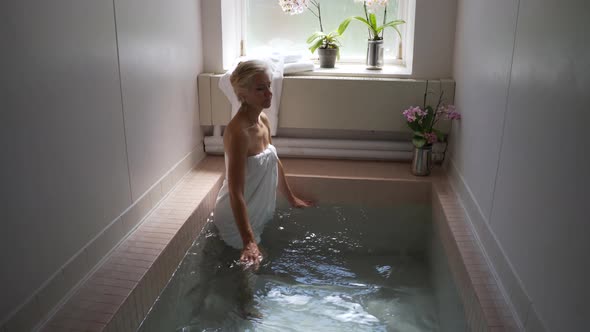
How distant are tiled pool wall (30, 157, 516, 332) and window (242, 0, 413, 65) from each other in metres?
1.01

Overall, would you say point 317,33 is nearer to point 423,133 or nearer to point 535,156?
point 423,133

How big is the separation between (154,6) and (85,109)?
3.02ft

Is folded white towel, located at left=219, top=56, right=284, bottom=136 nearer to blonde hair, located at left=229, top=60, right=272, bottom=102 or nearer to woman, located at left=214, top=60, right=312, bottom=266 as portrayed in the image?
woman, located at left=214, top=60, right=312, bottom=266

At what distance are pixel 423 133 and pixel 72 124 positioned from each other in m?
2.18

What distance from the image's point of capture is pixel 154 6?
2.59 metres

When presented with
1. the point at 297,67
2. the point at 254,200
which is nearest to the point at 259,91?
the point at 254,200

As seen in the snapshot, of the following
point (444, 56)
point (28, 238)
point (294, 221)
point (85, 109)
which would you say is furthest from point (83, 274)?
point (444, 56)

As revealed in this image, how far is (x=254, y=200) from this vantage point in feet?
7.85

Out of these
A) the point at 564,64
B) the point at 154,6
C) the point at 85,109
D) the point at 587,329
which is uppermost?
the point at 154,6

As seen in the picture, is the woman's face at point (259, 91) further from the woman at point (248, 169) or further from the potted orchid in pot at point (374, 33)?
the potted orchid in pot at point (374, 33)

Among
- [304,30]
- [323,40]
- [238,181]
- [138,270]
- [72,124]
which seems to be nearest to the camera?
[72,124]

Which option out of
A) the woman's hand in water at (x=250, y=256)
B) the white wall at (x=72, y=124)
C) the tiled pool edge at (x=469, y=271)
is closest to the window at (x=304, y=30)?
the white wall at (x=72, y=124)

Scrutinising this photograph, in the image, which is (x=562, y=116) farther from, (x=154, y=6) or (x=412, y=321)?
(x=154, y=6)

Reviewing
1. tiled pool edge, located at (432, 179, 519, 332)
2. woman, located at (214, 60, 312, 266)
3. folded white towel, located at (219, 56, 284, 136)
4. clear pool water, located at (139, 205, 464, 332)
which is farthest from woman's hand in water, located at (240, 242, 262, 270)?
folded white towel, located at (219, 56, 284, 136)
